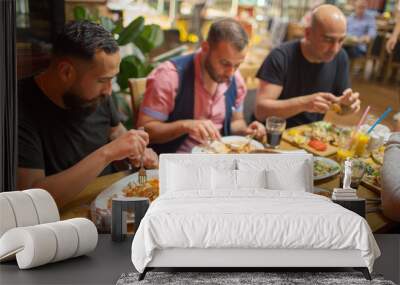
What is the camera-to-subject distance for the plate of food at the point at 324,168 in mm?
4388

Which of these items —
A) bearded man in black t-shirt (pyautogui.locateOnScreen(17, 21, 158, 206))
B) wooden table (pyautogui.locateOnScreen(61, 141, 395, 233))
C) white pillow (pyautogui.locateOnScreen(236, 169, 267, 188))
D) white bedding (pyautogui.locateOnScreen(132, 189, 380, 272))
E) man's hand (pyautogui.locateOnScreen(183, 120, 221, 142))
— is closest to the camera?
white bedding (pyautogui.locateOnScreen(132, 189, 380, 272))

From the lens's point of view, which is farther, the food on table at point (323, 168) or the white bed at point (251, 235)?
the food on table at point (323, 168)

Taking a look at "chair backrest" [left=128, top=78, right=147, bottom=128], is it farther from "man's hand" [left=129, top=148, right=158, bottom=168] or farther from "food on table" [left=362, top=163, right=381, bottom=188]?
"food on table" [left=362, top=163, right=381, bottom=188]

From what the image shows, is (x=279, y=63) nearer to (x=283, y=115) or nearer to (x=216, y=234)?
(x=283, y=115)

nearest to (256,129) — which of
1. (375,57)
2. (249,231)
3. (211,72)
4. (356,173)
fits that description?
(211,72)

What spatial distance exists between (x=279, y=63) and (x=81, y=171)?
1.64 metres

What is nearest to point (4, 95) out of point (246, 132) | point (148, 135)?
point (148, 135)

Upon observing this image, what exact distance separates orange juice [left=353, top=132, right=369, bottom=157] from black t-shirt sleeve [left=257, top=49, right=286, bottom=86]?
0.71 m

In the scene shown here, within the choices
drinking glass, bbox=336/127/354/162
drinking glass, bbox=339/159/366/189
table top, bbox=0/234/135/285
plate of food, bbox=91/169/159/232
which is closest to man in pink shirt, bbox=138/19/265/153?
plate of food, bbox=91/169/159/232

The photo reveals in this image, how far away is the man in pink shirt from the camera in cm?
436

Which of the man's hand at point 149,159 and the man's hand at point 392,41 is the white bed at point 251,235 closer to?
the man's hand at point 149,159

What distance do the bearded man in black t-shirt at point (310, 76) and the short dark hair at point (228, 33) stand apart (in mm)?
232

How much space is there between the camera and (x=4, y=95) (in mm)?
4066

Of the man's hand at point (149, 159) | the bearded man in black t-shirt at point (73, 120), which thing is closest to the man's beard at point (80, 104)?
the bearded man in black t-shirt at point (73, 120)
